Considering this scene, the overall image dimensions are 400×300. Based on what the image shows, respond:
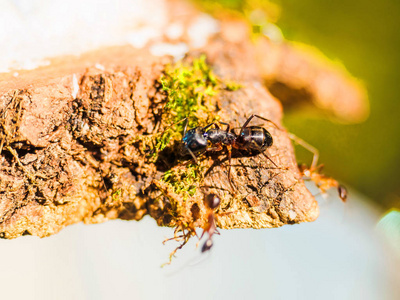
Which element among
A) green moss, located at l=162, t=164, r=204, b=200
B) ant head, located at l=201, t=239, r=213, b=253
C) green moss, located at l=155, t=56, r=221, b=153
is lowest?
ant head, located at l=201, t=239, r=213, b=253

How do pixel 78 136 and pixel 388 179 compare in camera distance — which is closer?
pixel 78 136

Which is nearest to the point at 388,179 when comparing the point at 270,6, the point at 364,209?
the point at 364,209

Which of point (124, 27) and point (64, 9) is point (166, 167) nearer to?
point (124, 27)

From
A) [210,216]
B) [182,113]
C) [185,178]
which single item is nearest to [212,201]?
[210,216]

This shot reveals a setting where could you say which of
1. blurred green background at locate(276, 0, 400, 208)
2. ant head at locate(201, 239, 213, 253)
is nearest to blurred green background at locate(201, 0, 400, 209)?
blurred green background at locate(276, 0, 400, 208)

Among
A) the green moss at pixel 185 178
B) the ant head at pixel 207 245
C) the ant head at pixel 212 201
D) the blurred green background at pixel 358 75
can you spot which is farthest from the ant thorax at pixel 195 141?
the blurred green background at pixel 358 75

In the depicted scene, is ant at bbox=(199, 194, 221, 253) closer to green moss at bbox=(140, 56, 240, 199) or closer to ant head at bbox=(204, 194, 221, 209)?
ant head at bbox=(204, 194, 221, 209)
